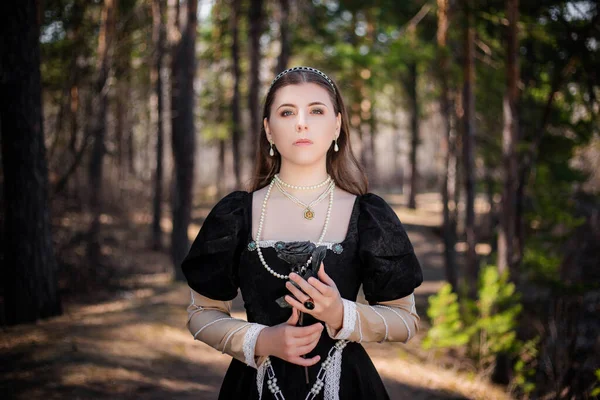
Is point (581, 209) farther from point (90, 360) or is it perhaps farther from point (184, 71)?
point (90, 360)

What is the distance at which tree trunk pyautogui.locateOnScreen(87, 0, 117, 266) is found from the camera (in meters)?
8.59

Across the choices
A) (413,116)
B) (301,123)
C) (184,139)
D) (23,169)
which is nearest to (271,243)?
(301,123)

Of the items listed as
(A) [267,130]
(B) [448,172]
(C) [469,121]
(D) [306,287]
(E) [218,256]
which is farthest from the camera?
(B) [448,172]

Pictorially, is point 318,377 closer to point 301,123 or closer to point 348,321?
point 348,321

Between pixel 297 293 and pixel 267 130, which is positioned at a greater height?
pixel 267 130

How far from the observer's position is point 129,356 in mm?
5379

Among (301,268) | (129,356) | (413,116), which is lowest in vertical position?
(129,356)

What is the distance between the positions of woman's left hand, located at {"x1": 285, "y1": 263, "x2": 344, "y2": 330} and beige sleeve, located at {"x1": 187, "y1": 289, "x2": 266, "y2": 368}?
0.25 meters

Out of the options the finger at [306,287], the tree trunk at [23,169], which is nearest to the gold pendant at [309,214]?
the finger at [306,287]

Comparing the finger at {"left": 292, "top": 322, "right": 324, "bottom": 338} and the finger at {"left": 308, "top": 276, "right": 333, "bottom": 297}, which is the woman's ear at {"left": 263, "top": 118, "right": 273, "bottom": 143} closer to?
the finger at {"left": 308, "top": 276, "right": 333, "bottom": 297}

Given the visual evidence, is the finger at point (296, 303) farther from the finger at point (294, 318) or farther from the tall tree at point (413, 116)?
the tall tree at point (413, 116)

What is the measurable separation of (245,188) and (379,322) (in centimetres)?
99

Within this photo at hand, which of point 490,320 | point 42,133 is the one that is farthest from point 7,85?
point 490,320

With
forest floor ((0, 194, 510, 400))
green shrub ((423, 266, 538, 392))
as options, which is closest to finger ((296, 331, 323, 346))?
forest floor ((0, 194, 510, 400))
